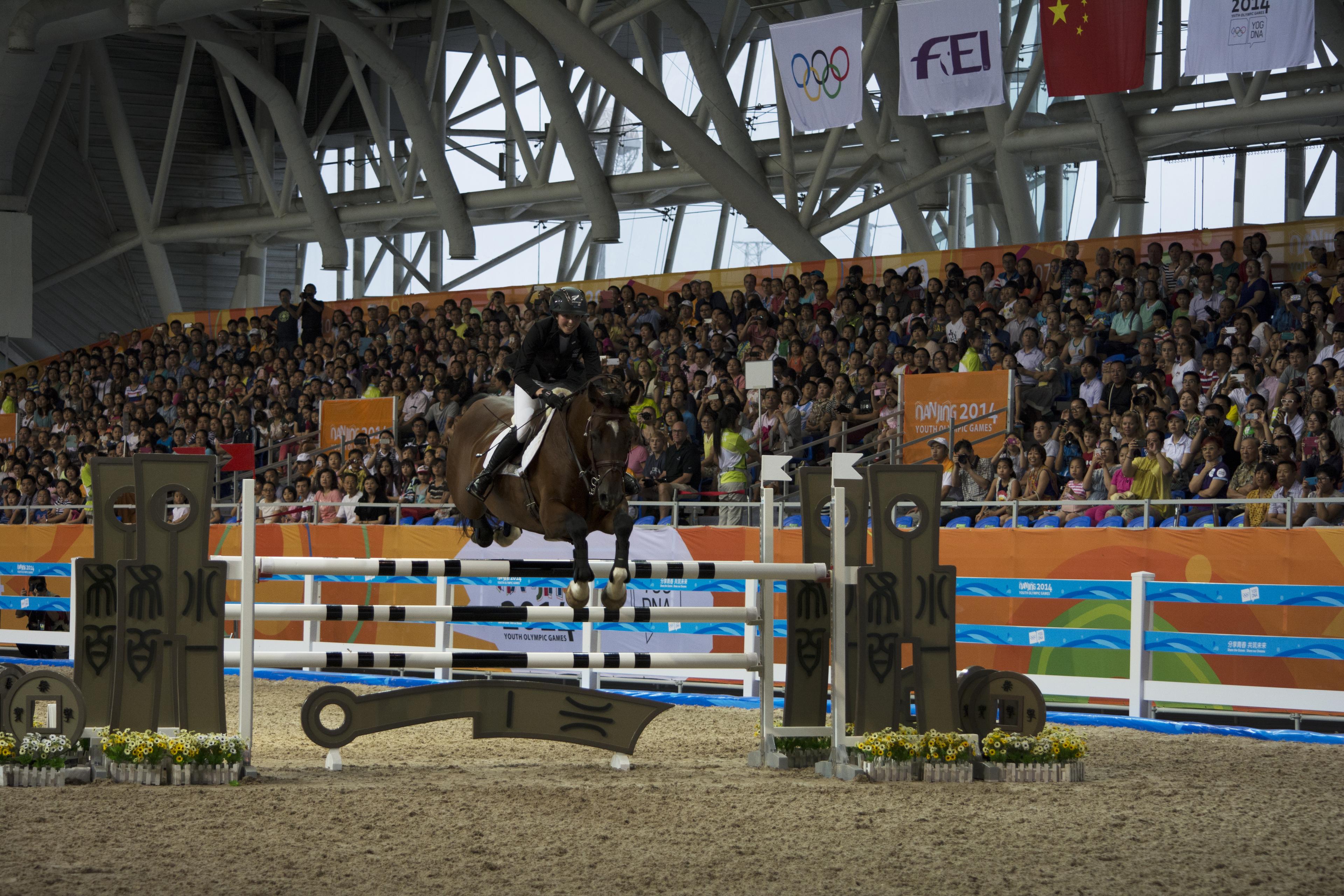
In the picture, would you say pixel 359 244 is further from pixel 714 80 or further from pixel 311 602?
pixel 311 602

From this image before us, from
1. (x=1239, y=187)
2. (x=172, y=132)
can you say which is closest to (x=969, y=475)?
(x=1239, y=187)

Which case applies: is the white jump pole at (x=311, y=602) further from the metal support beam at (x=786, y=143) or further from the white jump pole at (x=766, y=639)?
the metal support beam at (x=786, y=143)

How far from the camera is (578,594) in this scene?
288 inches

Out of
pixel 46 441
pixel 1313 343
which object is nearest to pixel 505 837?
pixel 1313 343

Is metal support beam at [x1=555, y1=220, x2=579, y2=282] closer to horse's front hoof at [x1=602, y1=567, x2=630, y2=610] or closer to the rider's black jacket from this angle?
the rider's black jacket

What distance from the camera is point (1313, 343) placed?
44.2ft

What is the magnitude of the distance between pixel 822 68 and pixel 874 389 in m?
3.92

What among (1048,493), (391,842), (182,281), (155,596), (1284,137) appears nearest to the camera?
(391,842)

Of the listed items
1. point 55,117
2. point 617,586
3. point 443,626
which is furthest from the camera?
point 55,117

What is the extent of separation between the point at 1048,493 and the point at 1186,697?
2.71m

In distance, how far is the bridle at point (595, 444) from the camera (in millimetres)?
7410

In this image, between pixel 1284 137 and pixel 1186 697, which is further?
pixel 1284 137

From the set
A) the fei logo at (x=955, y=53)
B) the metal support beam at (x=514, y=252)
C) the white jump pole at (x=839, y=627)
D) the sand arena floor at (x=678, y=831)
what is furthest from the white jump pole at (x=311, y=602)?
the metal support beam at (x=514, y=252)

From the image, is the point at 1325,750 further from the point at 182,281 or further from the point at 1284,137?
the point at 182,281
